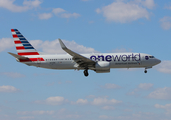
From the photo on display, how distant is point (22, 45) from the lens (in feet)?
177

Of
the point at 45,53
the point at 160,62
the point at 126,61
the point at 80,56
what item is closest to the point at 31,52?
the point at 45,53

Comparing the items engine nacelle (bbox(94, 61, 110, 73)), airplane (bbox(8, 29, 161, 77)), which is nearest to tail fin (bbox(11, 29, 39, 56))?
airplane (bbox(8, 29, 161, 77))

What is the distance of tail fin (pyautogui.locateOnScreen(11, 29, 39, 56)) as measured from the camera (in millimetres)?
53156

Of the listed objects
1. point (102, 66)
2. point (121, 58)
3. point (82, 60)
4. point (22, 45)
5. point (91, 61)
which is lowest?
point (102, 66)

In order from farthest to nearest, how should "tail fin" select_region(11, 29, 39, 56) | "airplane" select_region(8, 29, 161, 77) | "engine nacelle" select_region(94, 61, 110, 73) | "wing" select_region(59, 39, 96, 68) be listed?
"tail fin" select_region(11, 29, 39, 56) < "airplane" select_region(8, 29, 161, 77) < "engine nacelle" select_region(94, 61, 110, 73) < "wing" select_region(59, 39, 96, 68)

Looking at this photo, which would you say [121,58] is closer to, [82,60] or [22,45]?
[82,60]

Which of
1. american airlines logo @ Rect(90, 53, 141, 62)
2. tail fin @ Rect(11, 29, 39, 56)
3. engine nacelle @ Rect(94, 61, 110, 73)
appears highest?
tail fin @ Rect(11, 29, 39, 56)

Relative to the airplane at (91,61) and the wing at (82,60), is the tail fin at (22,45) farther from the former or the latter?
the wing at (82,60)

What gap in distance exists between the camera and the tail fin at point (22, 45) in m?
53.2

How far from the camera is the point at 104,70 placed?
4975 cm

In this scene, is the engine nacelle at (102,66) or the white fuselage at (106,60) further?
the white fuselage at (106,60)

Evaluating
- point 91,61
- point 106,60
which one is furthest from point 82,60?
point 106,60

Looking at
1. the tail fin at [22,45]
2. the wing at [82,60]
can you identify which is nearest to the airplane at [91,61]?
the wing at [82,60]

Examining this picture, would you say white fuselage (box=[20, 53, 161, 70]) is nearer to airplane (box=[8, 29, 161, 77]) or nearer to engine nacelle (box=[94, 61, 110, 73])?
airplane (box=[8, 29, 161, 77])
